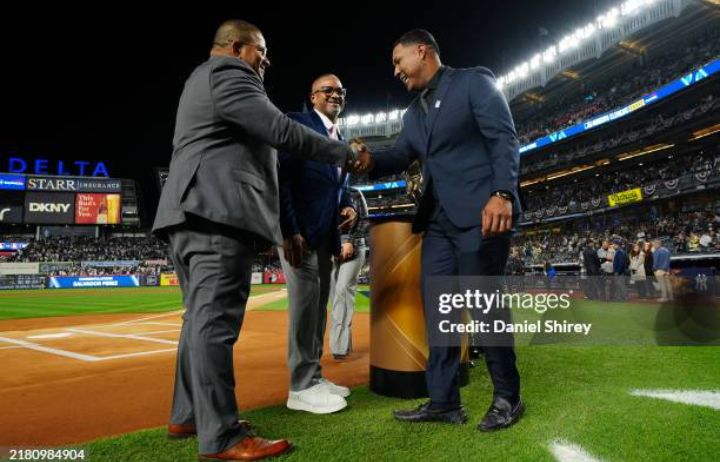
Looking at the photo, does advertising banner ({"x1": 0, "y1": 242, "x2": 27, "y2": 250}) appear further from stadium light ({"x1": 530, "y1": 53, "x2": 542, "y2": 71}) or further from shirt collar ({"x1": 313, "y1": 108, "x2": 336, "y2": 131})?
shirt collar ({"x1": 313, "y1": 108, "x2": 336, "y2": 131})

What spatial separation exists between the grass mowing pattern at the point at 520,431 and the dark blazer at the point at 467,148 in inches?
45.5

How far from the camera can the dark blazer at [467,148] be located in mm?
2418

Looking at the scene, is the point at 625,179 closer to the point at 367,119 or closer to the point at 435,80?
the point at 367,119

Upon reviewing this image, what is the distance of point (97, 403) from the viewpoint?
3.04 m

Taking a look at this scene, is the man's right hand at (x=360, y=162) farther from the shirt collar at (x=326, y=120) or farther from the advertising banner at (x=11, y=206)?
the advertising banner at (x=11, y=206)

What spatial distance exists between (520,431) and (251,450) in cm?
138

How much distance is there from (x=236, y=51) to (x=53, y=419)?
8.54 ft

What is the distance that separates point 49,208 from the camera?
4612 centimetres

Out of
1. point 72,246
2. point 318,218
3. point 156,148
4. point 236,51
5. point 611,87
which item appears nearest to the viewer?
point 236,51

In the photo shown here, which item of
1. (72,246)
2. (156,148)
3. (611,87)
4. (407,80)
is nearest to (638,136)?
(611,87)

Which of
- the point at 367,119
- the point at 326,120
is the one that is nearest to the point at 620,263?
the point at 326,120

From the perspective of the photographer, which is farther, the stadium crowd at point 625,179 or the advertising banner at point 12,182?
the advertising banner at point 12,182

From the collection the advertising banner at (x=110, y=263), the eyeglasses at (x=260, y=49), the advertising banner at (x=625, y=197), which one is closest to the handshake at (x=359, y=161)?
the eyeglasses at (x=260, y=49)

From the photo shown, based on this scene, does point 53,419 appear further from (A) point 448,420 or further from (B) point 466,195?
(B) point 466,195
